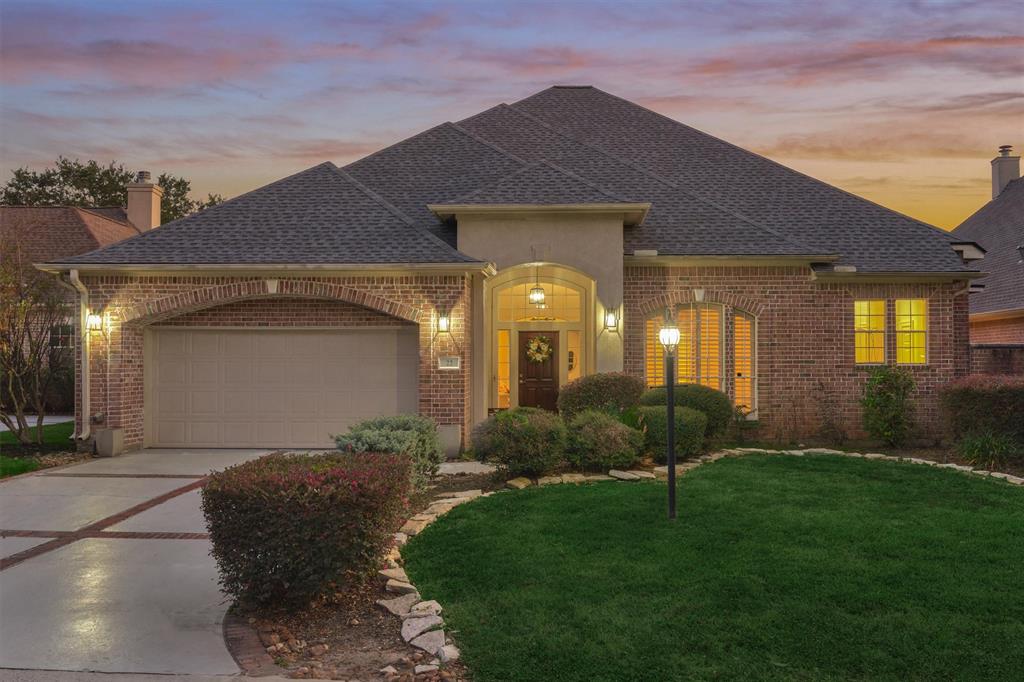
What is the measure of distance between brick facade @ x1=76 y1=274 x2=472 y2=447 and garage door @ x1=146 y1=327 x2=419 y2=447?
44 cm

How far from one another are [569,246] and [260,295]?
18.3 ft

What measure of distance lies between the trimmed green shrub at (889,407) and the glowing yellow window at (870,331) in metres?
0.98

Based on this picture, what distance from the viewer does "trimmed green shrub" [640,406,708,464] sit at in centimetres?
983

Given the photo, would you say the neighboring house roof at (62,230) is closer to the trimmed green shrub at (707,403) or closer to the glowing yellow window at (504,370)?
the glowing yellow window at (504,370)

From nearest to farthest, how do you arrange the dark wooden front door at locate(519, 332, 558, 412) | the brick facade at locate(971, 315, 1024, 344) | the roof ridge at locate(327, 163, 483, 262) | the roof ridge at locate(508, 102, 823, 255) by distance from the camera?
1. the roof ridge at locate(327, 163, 483, 262)
2. the roof ridge at locate(508, 102, 823, 255)
3. the dark wooden front door at locate(519, 332, 558, 412)
4. the brick facade at locate(971, 315, 1024, 344)

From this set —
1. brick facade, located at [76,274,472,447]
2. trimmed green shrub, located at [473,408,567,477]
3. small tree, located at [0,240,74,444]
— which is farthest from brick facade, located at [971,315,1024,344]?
small tree, located at [0,240,74,444]

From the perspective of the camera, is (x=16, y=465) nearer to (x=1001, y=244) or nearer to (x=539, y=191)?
(x=539, y=191)

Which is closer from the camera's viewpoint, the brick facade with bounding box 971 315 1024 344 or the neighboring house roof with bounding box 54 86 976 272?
the neighboring house roof with bounding box 54 86 976 272

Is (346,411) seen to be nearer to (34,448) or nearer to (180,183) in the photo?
(34,448)

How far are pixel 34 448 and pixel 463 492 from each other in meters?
8.78

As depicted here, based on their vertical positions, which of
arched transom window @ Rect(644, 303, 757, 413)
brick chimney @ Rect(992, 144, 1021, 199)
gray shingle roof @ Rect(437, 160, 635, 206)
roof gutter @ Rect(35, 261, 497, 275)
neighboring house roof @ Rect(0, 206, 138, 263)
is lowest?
arched transom window @ Rect(644, 303, 757, 413)

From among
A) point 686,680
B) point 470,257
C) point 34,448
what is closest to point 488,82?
point 470,257

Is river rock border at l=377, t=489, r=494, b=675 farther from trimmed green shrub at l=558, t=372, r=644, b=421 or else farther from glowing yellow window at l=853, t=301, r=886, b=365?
glowing yellow window at l=853, t=301, r=886, b=365

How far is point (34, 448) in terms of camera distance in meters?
12.3
